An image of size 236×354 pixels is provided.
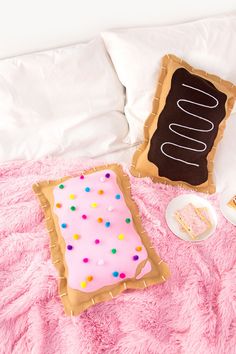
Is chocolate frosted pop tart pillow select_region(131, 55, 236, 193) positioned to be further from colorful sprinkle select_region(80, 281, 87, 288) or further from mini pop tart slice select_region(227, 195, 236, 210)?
colorful sprinkle select_region(80, 281, 87, 288)

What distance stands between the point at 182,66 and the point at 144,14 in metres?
0.25

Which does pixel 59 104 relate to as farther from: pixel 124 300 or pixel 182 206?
pixel 124 300

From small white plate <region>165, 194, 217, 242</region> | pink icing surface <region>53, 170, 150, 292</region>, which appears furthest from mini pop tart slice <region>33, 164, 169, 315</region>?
small white plate <region>165, 194, 217, 242</region>

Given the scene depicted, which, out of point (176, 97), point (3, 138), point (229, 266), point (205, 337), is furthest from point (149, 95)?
point (205, 337)

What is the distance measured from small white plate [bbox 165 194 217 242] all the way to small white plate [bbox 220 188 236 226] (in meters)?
0.04

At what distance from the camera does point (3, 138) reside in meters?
1.20

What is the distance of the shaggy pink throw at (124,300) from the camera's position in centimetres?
93

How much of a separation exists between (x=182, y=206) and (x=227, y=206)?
0.15 meters

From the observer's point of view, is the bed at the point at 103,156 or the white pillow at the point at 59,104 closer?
the bed at the point at 103,156

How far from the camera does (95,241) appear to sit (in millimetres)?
1023

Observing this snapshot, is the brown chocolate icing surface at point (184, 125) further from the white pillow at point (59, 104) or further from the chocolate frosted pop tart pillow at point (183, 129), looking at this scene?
the white pillow at point (59, 104)

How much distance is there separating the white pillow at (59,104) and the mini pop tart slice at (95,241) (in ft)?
0.47

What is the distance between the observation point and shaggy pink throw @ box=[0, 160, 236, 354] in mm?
935

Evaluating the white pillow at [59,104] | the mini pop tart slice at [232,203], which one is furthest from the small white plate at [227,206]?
the white pillow at [59,104]
